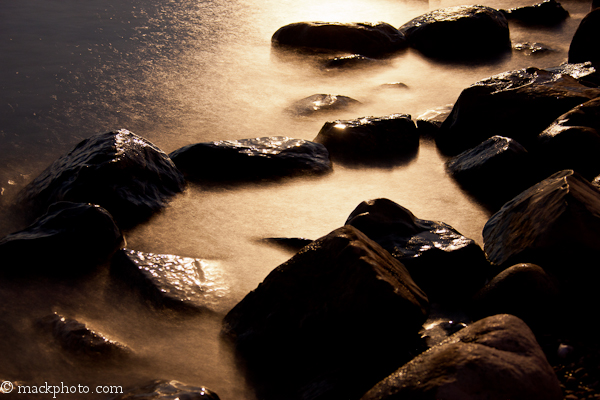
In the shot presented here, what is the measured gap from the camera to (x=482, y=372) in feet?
4.06

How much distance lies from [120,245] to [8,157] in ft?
4.38

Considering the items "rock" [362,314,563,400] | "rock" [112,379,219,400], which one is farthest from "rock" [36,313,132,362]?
"rock" [362,314,563,400]

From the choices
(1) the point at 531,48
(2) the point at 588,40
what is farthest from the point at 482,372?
(1) the point at 531,48

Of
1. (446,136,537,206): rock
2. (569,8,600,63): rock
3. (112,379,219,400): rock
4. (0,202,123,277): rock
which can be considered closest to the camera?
(112,379,219,400): rock

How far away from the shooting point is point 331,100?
13.6 ft

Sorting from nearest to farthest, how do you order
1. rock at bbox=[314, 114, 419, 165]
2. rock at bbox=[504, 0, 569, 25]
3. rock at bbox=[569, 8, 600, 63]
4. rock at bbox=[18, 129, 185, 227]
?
rock at bbox=[18, 129, 185, 227]
rock at bbox=[314, 114, 419, 165]
rock at bbox=[569, 8, 600, 63]
rock at bbox=[504, 0, 569, 25]

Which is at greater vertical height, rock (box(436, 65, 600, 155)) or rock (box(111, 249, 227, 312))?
rock (box(436, 65, 600, 155))

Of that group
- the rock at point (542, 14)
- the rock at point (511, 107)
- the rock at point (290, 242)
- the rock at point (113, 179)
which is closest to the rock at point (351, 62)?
the rock at point (511, 107)

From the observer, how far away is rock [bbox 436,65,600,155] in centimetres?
320

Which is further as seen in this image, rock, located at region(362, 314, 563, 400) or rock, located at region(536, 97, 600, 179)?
rock, located at region(536, 97, 600, 179)

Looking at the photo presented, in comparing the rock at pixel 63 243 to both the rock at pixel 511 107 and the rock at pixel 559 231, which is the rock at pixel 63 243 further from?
the rock at pixel 511 107

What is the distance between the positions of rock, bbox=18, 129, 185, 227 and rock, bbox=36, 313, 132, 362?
0.85m

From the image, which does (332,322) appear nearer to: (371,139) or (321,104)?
(371,139)

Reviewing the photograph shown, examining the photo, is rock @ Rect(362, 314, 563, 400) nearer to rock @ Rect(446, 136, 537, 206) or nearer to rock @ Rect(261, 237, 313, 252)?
rock @ Rect(261, 237, 313, 252)
